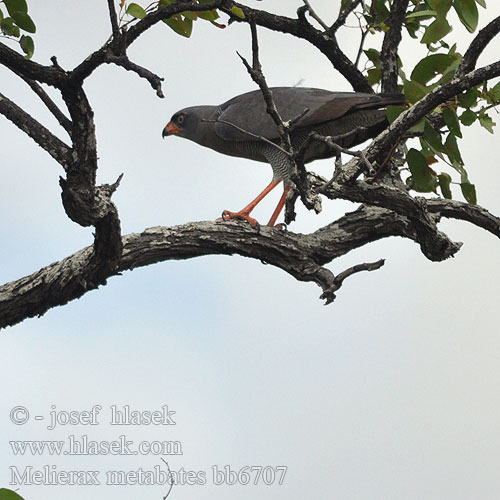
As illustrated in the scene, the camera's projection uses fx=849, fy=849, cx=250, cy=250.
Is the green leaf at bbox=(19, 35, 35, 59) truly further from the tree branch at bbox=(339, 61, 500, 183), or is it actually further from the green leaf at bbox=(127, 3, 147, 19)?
the tree branch at bbox=(339, 61, 500, 183)

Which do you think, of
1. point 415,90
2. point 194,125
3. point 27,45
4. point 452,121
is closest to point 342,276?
point 452,121

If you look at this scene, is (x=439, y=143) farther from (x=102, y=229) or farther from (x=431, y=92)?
(x=102, y=229)

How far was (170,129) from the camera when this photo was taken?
7223mm

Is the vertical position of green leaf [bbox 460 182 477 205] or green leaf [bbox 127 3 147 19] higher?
green leaf [bbox 127 3 147 19]

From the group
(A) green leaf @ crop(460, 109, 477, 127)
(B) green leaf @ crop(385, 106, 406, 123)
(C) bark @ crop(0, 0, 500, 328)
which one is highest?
(B) green leaf @ crop(385, 106, 406, 123)

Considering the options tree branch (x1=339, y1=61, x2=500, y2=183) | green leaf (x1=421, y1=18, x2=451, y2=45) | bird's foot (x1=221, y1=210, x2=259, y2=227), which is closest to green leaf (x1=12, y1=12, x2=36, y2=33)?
bird's foot (x1=221, y1=210, x2=259, y2=227)

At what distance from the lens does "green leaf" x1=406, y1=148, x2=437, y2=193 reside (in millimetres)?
4926

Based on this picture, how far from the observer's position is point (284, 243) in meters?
5.20

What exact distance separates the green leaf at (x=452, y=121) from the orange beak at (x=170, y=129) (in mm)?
3051

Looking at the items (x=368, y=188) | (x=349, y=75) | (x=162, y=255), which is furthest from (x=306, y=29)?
(x=162, y=255)

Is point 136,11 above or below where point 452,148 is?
above

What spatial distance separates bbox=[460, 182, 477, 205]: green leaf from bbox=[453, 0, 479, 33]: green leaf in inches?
48.4

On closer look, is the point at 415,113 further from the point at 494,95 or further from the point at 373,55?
the point at 373,55

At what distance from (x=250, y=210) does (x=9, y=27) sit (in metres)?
1.93
